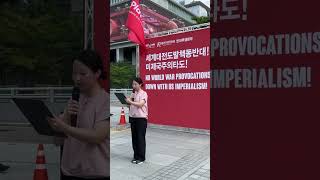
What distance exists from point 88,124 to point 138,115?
4.83 meters

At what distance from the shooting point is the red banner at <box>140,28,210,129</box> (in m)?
11.3

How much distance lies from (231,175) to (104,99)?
1202mm

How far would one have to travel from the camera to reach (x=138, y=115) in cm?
750

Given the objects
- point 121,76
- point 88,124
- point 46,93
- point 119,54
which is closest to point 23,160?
point 46,93

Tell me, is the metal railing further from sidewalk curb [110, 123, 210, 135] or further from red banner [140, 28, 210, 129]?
sidewalk curb [110, 123, 210, 135]

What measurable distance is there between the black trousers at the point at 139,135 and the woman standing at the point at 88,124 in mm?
4776

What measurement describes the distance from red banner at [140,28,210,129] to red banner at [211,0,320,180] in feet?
25.3

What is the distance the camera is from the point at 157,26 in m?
76.4

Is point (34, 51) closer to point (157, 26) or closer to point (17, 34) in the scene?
point (17, 34)

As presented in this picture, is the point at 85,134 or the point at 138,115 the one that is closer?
the point at 85,134

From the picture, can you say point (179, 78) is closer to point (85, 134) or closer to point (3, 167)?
point (3, 167)

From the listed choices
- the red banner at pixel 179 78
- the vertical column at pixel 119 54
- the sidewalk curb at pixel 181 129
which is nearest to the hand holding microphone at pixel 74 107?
the red banner at pixel 179 78

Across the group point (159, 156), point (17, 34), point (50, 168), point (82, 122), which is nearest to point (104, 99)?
point (82, 122)

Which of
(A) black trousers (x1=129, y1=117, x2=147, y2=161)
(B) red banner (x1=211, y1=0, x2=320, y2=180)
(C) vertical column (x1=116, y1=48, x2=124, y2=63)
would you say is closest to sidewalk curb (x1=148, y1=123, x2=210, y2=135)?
(A) black trousers (x1=129, y1=117, x2=147, y2=161)
